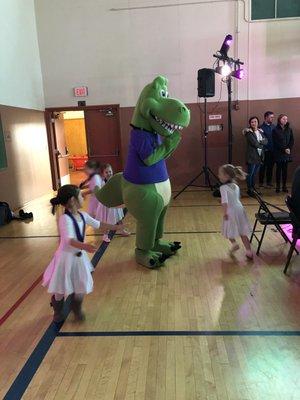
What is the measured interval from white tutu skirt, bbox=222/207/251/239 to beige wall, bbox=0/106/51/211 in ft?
14.8

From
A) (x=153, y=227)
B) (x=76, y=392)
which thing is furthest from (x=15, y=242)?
(x=76, y=392)

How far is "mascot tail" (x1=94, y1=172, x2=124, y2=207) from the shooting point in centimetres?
418

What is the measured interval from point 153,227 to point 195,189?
4.67m

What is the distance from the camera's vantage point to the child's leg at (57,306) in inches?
112

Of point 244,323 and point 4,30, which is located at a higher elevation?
point 4,30

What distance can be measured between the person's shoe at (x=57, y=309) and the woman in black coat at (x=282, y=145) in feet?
19.2

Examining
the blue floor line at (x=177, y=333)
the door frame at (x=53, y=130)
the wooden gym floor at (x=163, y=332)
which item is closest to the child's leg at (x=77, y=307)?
the wooden gym floor at (x=163, y=332)

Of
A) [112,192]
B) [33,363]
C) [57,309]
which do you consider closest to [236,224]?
[112,192]

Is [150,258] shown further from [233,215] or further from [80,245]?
[80,245]

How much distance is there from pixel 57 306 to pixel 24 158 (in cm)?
554

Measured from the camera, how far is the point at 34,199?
8.16 meters

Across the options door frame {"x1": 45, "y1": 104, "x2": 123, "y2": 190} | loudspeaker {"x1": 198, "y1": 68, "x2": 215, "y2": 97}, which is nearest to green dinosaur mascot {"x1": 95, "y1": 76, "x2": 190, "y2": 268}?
loudspeaker {"x1": 198, "y1": 68, "x2": 215, "y2": 97}

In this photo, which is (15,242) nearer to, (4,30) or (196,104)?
(4,30)

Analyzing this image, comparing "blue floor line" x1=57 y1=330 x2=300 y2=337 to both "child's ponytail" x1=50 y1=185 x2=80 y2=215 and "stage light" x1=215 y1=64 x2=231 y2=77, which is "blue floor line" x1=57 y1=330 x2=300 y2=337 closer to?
"child's ponytail" x1=50 y1=185 x2=80 y2=215
